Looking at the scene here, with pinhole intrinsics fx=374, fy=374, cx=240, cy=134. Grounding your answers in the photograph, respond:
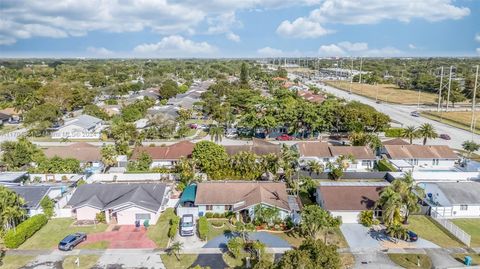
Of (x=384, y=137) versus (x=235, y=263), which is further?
(x=384, y=137)

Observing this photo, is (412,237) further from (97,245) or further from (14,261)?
(14,261)

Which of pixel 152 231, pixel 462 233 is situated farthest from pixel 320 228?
pixel 152 231

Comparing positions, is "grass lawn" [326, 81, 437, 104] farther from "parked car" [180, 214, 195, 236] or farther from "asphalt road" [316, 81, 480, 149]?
"parked car" [180, 214, 195, 236]

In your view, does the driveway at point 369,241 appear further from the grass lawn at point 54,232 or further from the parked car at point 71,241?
the parked car at point 71,241

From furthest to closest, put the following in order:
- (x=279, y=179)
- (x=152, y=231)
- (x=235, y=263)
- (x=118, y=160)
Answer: (x=118, y=160), (x=279, y=179), (x=152, y=231), (x=235, y=263)

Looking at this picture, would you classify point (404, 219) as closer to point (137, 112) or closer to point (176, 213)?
point (176, 213)

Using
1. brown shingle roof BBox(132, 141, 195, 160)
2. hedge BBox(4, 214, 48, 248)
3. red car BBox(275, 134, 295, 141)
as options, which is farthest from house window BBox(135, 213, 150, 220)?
red car BBox(275, 134, 295, 141)

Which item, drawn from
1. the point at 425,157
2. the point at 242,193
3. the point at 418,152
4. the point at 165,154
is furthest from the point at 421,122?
the point at 242,193
